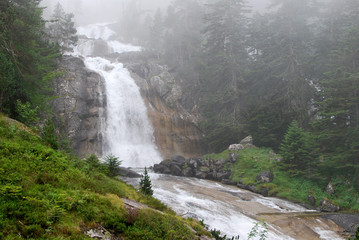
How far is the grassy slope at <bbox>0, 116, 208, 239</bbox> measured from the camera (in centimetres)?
427

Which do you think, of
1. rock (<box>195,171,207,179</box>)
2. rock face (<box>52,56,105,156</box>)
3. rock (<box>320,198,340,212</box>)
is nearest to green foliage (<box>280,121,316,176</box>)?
rock (<box>320,198,340,212</box>)

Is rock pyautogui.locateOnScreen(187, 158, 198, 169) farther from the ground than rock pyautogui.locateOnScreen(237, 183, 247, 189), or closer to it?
farther from the ground

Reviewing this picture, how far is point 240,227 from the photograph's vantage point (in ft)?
34.5

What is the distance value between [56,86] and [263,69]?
85.3 feet

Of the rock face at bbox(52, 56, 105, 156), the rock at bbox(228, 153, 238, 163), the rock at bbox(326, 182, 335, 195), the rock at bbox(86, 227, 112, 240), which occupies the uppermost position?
the rock face at bbox(52, 56, 105, 156)

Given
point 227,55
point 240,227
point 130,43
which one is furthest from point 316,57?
point 130,43

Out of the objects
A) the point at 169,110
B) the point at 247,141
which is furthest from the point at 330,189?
the point at 169,110

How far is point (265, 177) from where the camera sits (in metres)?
20.2

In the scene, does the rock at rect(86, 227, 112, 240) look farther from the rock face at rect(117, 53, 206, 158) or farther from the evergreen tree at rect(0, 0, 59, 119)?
the rock face at rect(117, 53, 206, 158)

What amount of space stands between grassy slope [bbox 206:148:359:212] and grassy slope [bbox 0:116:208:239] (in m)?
13.1

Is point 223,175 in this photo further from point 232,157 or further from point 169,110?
point 169,110

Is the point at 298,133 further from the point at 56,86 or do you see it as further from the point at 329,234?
the point at 56,86

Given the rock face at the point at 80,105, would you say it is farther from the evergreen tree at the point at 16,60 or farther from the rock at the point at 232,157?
the rock at the point at 232,157

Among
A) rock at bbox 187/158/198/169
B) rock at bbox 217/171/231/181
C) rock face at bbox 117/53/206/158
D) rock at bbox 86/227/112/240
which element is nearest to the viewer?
rock at bbox 86/227/112/240
